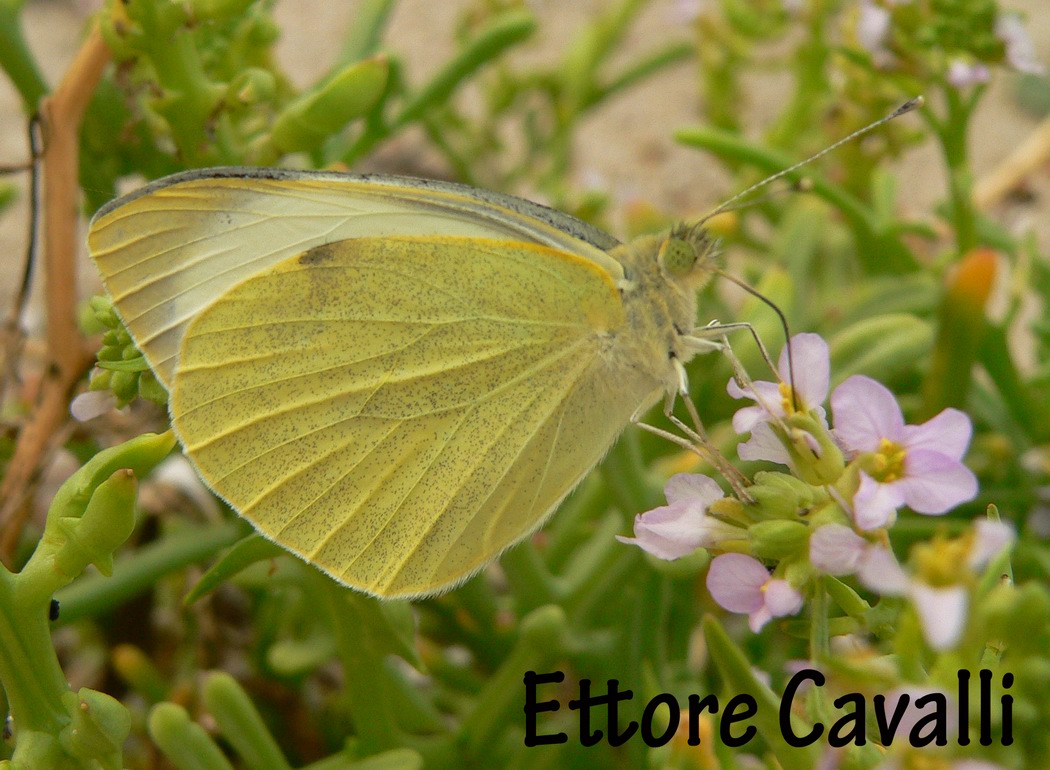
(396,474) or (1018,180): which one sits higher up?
(396,474)

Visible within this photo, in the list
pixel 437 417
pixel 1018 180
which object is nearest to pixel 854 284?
pixel 1018 180

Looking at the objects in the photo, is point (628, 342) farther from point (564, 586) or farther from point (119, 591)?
point (119, 591)

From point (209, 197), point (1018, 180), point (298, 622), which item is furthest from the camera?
point (1018, 180)

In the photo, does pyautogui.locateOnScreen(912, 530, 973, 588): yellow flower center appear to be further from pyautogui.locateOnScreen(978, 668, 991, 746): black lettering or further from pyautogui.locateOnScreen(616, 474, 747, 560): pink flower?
pyautogui.locateOnScreen(616, 474, 747, 560): pink flower

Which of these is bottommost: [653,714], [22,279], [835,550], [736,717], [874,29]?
[653,714]

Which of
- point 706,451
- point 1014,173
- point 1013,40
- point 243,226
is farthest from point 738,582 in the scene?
point 1014,173

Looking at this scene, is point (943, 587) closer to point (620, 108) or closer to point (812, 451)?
point (812, 451)

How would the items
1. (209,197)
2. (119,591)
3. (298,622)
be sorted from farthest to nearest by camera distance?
(298,622) < (119,591) < (209,197)
